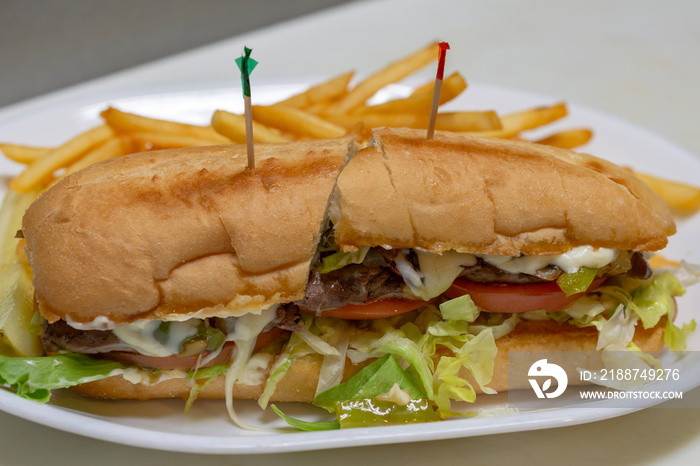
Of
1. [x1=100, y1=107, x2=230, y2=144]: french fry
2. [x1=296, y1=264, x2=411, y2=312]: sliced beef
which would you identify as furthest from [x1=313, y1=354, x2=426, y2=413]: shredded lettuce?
[x1=100, y1=107, x2=230, y2=144]: french fry

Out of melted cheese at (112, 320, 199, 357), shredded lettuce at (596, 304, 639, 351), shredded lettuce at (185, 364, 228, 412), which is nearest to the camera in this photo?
melted cheese at (112, 320, 199, 357)

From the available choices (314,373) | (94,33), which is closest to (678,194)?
(314,373)

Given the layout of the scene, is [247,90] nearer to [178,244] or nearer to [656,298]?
[178,244]

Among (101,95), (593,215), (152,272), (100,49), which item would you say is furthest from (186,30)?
(593,215)

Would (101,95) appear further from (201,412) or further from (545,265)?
(545,265)

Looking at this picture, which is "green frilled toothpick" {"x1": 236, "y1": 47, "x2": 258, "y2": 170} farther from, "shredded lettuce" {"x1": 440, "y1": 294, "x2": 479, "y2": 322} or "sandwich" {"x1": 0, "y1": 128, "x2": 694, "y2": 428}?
"shredded lettuce" {"x1": 440, "y1": 294, "x2": 479, "y2": 322}

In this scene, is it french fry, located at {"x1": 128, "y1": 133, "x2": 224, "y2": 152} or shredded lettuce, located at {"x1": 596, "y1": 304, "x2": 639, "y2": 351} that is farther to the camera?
french fry, located at {"x1": 128, "y1": 133, "x2": 224, "y2": 152}
